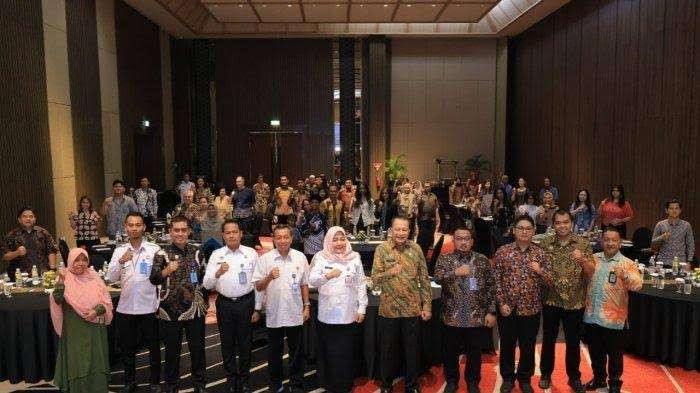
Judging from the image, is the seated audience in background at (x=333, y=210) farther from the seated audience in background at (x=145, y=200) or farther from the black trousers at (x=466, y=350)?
the black trousers at (x=466, y=350)

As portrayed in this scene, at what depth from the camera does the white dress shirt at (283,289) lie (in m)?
4.32

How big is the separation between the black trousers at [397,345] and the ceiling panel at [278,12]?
1101 cm

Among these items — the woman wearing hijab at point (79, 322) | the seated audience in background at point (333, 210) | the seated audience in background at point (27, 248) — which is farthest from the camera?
the seated audience in background at point (333, 210)

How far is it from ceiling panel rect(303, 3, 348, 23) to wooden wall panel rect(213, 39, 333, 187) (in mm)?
2308

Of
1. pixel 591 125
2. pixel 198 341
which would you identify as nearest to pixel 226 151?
pixel 591 125

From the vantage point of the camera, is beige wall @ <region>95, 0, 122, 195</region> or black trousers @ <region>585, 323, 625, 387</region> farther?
beige wall @ <region>95, 0, 122, 195</region>

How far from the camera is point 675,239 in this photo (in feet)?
20.4

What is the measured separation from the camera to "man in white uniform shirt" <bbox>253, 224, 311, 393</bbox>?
4.32 m

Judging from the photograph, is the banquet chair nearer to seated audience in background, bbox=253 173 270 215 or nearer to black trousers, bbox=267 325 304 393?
black trousers, bbox=267 325 304 393

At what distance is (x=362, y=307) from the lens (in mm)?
4281

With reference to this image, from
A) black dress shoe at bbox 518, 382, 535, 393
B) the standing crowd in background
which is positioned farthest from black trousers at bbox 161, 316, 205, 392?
black dress shoe at bbox 518, 382, 535, 393

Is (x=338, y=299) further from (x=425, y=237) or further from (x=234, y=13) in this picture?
(x=234, y=13)

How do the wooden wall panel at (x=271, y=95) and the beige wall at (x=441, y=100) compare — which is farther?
the beige wall at (x=441, y=100)

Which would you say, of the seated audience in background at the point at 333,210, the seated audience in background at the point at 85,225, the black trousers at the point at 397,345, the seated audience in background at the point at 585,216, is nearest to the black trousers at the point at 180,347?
the black trousers at the point at 397,345
